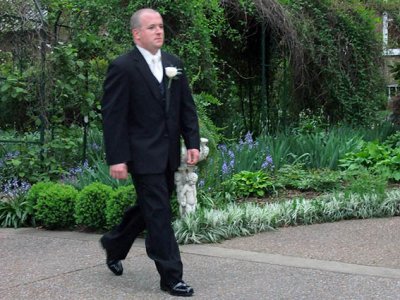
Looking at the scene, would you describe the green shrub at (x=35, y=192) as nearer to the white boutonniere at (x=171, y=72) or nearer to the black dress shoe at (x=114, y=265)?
the black dress shoe at (x=114, y=265)

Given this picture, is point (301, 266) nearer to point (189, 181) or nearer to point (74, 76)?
point (189, 181)

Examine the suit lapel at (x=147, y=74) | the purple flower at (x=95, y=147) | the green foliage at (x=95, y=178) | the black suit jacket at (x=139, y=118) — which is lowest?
the green foliage at (x=95, y=178)

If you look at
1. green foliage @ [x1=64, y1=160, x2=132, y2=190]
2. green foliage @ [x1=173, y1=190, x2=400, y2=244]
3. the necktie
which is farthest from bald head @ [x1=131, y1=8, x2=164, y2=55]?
green foliage @ [x1=64, y1=160, x2=132, y2=190]

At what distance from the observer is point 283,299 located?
454cm

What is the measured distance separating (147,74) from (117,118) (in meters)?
0.36

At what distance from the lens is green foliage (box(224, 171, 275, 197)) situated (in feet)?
25.7

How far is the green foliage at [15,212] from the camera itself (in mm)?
7270

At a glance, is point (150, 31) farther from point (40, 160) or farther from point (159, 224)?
point (40, 160)

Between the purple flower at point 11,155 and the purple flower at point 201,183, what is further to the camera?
the purple flower at point 11,155

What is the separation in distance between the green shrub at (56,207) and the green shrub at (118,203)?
1.89 ft

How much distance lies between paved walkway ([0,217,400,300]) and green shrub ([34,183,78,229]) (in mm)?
172

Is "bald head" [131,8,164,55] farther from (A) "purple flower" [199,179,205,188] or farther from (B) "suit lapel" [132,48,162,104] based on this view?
(A) "purple flower" [199,179,205,188]

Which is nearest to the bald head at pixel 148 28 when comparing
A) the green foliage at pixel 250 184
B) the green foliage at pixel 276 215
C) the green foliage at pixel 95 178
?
the green foliage at pixel 276 215

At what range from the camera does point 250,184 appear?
26.1 ft
